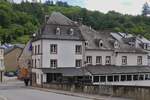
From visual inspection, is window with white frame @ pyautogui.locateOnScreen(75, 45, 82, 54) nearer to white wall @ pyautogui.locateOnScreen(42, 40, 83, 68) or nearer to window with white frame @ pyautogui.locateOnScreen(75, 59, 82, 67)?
white wall @ pyautogui.locateOnScreen(42, 40, 83, 68)

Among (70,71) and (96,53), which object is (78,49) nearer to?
(96,53)

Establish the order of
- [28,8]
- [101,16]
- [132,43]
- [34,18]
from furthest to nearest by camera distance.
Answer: [28,8] → [34,18] → [101,16] → [132,43]

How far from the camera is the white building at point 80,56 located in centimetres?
7100

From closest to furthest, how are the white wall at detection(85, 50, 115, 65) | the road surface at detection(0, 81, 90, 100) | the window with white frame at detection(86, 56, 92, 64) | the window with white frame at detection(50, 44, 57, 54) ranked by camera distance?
the road surface at detection(0, 81, 90, 100) < the window with white frame at detection(50, 44, 57, 54) < the white wall at detection(85, 50, 115, 65) < the window with white frame at detection(86, 56, 92, 64)

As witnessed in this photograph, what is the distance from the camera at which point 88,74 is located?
7344 cm

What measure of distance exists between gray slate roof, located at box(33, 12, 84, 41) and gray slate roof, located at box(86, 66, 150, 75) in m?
5.67

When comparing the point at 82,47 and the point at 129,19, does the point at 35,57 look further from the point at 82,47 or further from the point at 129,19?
the point at 129,19

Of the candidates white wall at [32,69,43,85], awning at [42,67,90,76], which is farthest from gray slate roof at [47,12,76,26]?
white wall at [32,69,43,85]

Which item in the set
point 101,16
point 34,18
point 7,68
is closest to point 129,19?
point 101,16

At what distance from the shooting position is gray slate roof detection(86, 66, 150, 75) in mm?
74988

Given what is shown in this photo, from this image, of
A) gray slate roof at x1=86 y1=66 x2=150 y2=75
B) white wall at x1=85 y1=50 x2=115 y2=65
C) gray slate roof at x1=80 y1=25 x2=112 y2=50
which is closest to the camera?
gray slate roof at x1=86 y1=66 x2=150 y2=75

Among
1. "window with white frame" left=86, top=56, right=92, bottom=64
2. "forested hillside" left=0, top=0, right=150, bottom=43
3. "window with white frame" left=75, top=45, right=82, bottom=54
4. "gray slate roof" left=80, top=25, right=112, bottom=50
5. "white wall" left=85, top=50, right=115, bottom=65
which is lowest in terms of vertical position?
"window with white frame" left=86, top=56, right=92, bottom=64

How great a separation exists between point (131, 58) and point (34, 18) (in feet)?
309

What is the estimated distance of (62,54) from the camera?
72438mm
